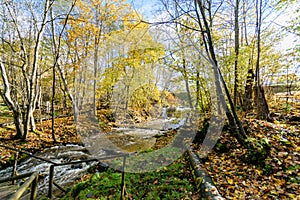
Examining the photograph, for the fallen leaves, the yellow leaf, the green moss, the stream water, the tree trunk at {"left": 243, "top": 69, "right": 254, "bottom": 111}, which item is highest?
the tree trunk at {"left": 243, "top": 69, "right": 254, "bottom": 111}

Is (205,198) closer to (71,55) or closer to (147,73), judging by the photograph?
(147,73)

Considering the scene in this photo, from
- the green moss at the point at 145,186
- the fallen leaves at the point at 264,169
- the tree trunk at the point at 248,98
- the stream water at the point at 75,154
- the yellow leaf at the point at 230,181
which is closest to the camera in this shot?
the fallen leaves at the point at 264,169

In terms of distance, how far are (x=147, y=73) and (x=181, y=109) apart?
5.14m

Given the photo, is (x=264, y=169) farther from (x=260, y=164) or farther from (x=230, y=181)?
(x=230, y=181)

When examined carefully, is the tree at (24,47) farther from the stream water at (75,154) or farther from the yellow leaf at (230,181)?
the yellow leaf at (230,181)

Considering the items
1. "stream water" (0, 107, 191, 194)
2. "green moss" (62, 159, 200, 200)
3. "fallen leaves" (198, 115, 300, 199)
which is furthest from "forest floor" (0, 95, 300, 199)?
"stream water" (0, 107, 191, 194)

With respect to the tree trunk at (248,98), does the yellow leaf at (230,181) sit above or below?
below

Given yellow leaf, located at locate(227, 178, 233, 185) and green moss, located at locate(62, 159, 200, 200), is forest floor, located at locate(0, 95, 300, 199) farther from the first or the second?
green moss, located at locate(62, 159, 200, 200)

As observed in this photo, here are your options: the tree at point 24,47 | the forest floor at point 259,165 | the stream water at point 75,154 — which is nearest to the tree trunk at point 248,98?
the forest floor at point 259,165

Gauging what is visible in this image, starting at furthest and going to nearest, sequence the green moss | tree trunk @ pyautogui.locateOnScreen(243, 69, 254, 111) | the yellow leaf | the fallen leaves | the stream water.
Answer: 1. tree trunk @ pyautogui.locateOnScreen(243, 69, 254, 111)
2. the stream water
3. the green moss
4. the yellow leaf
5. the fallen leaves

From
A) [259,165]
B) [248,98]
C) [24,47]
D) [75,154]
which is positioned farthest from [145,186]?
[24,47]

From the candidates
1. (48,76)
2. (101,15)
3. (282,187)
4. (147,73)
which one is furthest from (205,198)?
(48,76)

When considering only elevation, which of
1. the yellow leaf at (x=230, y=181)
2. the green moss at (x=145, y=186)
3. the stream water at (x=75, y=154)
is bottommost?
the stream water at (x=75, y=154)

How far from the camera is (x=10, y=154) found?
5352mm
